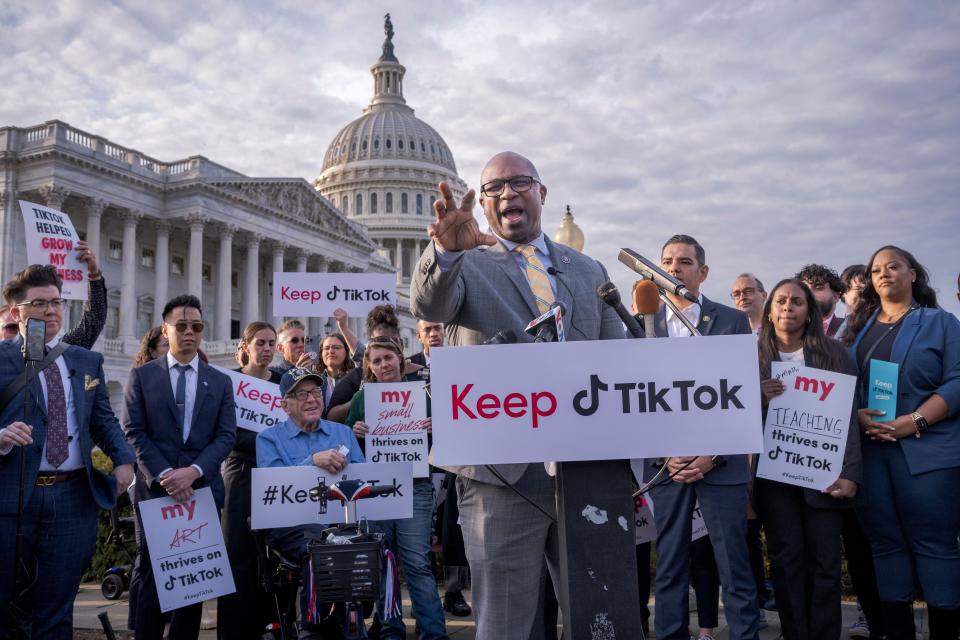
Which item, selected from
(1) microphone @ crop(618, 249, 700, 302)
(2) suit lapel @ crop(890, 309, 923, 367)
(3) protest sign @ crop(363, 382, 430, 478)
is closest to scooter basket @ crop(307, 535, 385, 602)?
(3) protest sign @ crop(363, 382, 430, 478)

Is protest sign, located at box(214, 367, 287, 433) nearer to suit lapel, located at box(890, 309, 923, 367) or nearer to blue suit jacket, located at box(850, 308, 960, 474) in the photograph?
blue suit jacket, located at box(850, 308, 960, 474)

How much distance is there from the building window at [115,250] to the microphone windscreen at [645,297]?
47576mm

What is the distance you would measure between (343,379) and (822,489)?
12.8 feet

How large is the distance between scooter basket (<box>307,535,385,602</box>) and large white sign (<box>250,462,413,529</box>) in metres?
0.65

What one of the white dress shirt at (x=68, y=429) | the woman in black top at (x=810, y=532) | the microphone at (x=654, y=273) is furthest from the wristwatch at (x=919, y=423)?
the white dress shirt at (x=68, y=429)

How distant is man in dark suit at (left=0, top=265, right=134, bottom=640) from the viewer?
4379mm

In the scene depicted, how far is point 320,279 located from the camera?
8836 millimetres

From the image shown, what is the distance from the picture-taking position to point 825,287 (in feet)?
22.6

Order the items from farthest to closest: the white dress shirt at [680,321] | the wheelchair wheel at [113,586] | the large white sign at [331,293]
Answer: the large white sign at [331,293]
the wheelchair wheel at [113,586]
the white dress shirt at [680,321]

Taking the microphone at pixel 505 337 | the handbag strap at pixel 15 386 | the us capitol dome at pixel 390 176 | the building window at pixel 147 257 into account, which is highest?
the us capitol dome at pixel 390 176

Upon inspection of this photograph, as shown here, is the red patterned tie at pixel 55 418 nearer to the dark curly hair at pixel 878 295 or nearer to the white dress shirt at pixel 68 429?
the white dress shirt at pixel 68 429

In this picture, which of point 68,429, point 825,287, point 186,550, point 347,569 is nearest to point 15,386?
point 68,429

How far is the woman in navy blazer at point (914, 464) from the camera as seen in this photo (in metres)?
4.52

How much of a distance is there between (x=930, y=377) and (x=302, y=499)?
3916 millimetres
